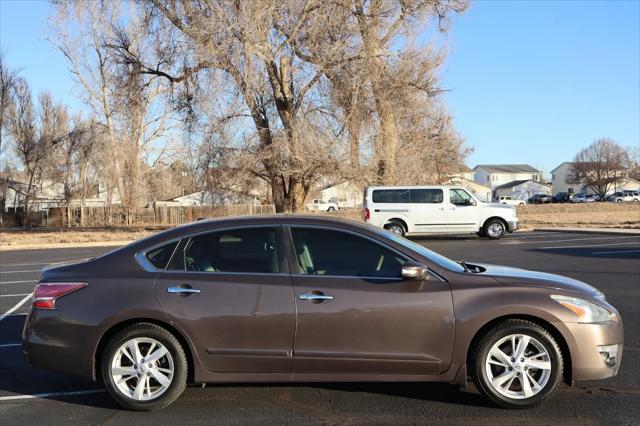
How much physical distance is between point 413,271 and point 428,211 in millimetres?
16341

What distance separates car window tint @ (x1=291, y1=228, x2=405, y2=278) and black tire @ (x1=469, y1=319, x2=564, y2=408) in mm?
859

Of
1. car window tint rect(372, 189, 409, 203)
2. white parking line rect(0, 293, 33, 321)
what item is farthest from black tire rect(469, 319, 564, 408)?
car window tint rect(372, 189, 409, 203)

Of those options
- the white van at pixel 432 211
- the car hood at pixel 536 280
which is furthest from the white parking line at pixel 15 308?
the white van at pixel 432 211

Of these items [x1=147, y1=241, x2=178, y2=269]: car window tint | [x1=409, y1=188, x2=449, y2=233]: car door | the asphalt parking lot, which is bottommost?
the asphalt parking lot

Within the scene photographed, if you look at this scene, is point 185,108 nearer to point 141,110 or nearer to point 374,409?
point 141,110

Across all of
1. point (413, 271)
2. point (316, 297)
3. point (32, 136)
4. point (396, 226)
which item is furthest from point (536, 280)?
point (32, 136)

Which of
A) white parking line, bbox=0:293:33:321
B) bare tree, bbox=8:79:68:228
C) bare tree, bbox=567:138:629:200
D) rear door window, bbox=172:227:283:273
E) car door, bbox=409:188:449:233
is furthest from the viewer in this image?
bare tree, bbox=567:138:629:200

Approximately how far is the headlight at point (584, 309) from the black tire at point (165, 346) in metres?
3.00

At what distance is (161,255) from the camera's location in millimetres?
4695

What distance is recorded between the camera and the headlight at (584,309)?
4395 mm

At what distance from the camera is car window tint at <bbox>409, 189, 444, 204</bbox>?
20.5 meters

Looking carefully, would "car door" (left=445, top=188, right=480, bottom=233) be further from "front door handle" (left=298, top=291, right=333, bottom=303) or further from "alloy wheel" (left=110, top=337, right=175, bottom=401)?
"alloy wheel" (left=110, top=337, right=175, bottom=401)

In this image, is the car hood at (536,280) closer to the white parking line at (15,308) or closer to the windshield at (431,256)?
the windshield at (431,256)

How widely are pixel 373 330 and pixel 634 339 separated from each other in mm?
3683
